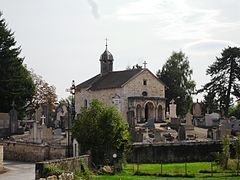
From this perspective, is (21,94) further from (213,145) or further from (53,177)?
(53,177)

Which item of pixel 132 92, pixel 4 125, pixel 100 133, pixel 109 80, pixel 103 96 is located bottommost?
pixel 100 133

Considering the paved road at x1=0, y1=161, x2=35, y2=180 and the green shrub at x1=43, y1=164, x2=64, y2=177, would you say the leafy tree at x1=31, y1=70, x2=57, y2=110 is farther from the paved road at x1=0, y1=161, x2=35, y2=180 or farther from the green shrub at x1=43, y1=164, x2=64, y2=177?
the green shrub at x1=43, y1=164, x2=64, y2=177

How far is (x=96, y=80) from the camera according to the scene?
2516 inches

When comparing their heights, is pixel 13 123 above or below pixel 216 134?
above

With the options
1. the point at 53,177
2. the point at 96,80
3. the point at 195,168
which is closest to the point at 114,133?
the point at 195,168

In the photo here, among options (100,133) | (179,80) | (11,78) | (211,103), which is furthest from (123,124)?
(179,80)

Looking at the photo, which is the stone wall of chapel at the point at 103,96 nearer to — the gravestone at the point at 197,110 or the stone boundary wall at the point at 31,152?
the gravestone at the point at 197,110

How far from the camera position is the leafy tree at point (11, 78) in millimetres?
52562

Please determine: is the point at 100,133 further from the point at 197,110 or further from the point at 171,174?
the point at 197,110

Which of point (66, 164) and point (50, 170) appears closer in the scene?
point (50, 170)

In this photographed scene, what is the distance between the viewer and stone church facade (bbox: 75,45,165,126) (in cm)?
5666

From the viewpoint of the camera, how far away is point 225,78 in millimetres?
68125

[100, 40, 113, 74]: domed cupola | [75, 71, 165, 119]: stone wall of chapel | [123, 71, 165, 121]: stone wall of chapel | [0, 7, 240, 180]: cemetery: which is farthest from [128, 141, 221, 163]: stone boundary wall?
[100, 40, 113, 74]: domed cupola

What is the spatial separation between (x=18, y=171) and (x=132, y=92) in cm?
3407
